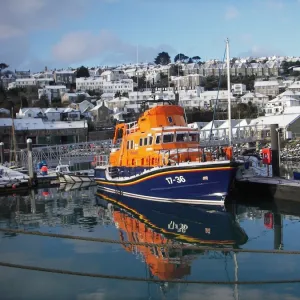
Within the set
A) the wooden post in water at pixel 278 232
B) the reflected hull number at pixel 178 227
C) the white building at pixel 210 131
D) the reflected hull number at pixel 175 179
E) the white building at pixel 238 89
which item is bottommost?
the wooden post in water at pixel 278 232

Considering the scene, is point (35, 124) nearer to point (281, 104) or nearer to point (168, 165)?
point (281, 104)

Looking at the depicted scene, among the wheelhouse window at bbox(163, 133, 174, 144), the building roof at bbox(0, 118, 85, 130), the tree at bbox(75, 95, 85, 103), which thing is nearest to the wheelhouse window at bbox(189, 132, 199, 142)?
the wheelhouse window at bbox(163, 133, 174, 144)

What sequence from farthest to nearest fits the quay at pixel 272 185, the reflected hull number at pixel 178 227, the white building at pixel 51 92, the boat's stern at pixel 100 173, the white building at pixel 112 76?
1. the white building at pixel 112 76
2. the white building at pixel 51 92
3. the boat's stern at pixel 100 173
4. the quay at pixel 272 185
5. the reflected hull number at pixel 178 227

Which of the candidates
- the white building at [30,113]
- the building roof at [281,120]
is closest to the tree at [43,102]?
the white building at [30,113]

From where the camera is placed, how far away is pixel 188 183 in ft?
67.5

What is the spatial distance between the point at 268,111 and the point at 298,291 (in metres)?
81.5

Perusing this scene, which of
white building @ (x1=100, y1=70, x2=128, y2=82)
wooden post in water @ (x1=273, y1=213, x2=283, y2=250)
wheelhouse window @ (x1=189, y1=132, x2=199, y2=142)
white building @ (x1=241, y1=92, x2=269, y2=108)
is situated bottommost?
wooden post in water @ (x1=273, y1=213, x2=283, y2=250)

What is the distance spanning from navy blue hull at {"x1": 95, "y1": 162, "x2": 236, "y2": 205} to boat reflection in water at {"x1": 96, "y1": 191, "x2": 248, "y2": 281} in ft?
1.48

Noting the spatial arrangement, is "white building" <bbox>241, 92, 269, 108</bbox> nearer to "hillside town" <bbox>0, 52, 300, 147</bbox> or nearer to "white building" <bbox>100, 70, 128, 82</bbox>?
"hillside town" <bbox>0, 52, 300, 147</bbox>

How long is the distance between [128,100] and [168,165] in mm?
92215

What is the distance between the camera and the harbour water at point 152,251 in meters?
10.3

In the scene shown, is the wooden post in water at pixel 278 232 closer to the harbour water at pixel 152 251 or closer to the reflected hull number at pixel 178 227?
the harbour water at pixel 152 251

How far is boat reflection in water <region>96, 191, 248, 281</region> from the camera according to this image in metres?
12.8

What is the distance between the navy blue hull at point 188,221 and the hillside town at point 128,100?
6831mm
